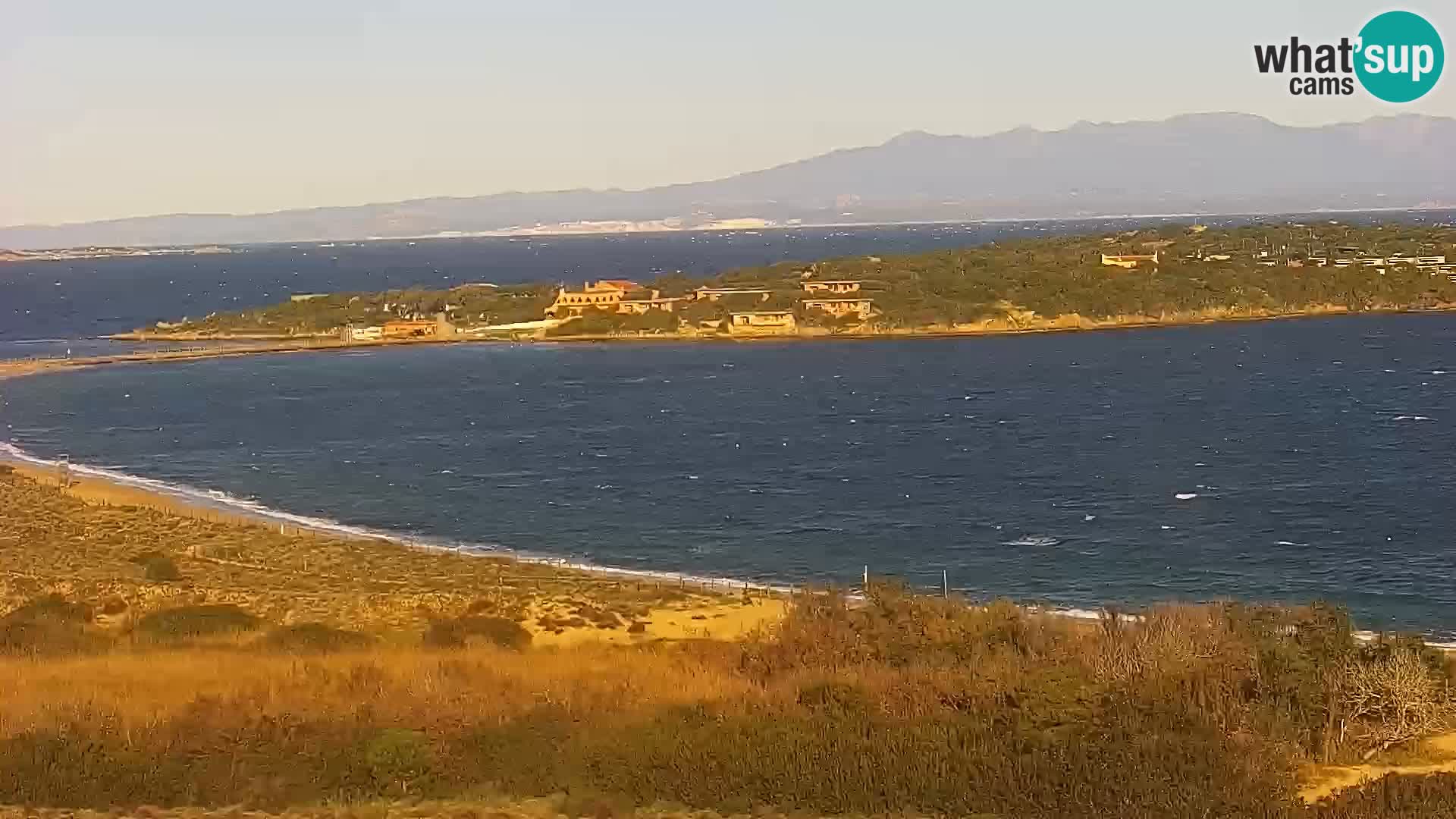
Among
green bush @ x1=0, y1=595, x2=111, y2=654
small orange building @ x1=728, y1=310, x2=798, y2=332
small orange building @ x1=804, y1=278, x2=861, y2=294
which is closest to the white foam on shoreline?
green bush @ x1=0, y1=595, x2=111, y2=654

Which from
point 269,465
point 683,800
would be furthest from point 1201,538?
point 269,465

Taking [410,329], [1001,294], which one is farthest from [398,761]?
[1001,294]

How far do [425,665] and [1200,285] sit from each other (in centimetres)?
9904

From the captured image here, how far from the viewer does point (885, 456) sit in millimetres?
49125

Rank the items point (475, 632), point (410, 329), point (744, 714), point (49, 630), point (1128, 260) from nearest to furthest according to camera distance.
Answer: point (744, 714) → point (49, 630) → point (475, 632) → point (410, 329) → point (1128, 260)

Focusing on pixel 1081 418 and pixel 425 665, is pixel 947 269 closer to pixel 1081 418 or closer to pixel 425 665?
pixel 1081 418

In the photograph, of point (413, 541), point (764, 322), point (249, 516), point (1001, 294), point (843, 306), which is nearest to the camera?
point (413, 541)

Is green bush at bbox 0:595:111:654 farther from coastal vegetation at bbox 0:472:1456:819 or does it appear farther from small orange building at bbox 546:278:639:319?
small orange building at bbox 546:278:639:319

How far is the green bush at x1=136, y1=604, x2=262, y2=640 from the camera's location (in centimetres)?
2309

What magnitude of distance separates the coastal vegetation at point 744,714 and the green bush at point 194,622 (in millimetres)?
69

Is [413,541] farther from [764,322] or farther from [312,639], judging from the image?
[764,322]

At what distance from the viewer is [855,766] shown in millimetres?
13836

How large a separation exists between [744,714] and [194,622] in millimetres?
12116

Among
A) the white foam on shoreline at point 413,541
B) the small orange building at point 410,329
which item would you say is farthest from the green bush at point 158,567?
the small orange building at point 410,329
